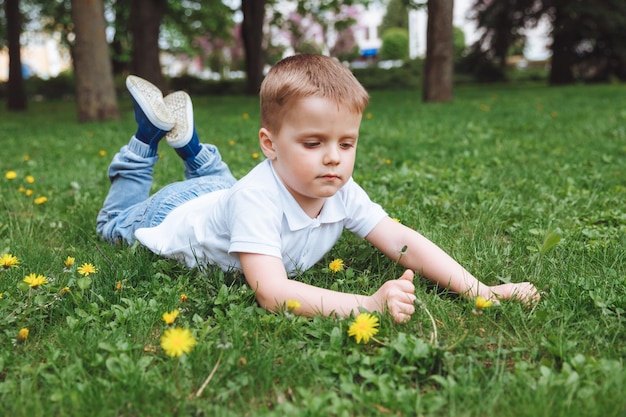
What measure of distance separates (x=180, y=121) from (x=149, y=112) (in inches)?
9.1

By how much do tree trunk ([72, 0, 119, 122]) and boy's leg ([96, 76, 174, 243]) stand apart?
7.42 m

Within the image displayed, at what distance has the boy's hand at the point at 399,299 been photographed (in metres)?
1.95

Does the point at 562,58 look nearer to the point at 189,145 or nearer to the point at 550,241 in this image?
the point at 189,145

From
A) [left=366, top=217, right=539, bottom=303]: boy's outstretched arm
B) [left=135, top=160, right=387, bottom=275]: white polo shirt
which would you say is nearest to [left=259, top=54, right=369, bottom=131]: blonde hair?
[left=135, top=160, right=387, bottom=275]: white polo shirt

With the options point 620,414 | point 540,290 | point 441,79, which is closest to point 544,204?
point 540,290

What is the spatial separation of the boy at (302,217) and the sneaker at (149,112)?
0.59 m

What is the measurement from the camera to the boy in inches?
81.6

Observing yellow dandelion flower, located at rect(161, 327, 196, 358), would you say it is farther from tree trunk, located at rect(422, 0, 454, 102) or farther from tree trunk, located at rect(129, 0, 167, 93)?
tree trunk, located at rect(129, 0, 167, 93)

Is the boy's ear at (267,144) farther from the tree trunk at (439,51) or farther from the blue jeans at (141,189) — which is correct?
the tree trunk at (439,51)

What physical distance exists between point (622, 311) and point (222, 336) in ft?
4.31

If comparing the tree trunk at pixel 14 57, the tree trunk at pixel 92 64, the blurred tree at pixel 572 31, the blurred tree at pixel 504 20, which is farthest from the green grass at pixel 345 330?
the blurred tree at pixel 504 20

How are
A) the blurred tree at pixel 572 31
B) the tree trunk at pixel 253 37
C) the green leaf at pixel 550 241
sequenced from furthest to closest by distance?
the blurred tree at pixel 572 31 < the tree trunk at pixel 253 37 < the green leaf at pixel 550 241

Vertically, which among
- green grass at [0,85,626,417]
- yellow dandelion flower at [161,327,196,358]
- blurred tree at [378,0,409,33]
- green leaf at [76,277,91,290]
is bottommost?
green grass at [0,85,626,417]

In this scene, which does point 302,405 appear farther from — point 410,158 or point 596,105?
point 596,105
